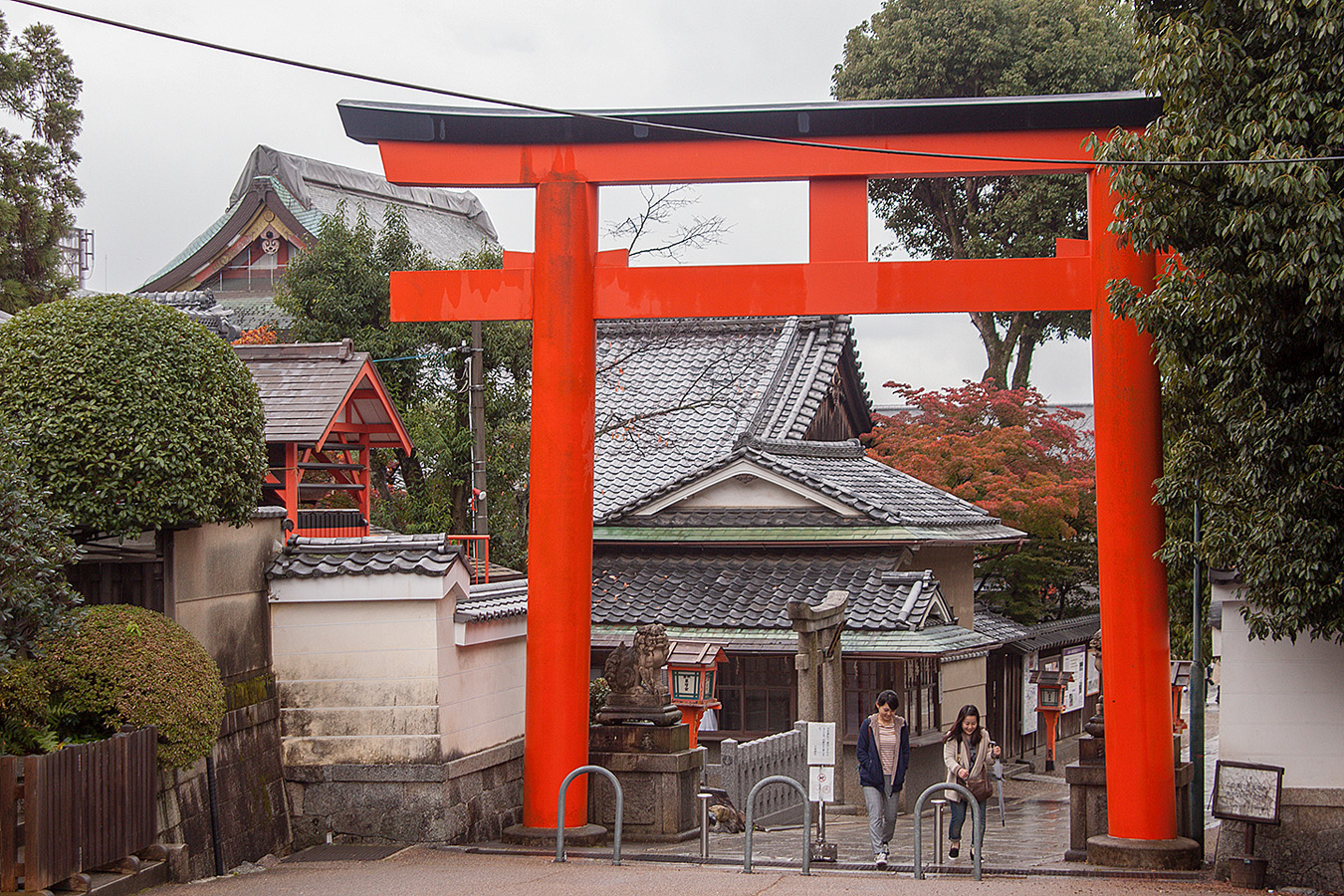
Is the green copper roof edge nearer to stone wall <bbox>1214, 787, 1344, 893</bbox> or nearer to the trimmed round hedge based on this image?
stone wall <bbox>1214, 787, 1344, 893</bbox>

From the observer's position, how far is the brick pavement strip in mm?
9344

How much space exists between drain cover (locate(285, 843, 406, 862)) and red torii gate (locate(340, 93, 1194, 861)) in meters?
1.35

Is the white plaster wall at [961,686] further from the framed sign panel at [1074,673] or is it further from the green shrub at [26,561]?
the green shrub at [26,561]

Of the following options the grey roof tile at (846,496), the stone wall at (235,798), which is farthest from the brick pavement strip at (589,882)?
the grey roof tile at (846,496)

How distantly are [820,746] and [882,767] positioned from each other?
0.61 metres

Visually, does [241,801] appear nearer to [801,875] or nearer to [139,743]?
[139,743]

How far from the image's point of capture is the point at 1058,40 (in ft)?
97.1

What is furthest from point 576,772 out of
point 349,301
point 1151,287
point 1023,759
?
point 1023,759

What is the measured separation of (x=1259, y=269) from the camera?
9156 millimetres

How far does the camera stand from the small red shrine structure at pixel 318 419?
14.8m

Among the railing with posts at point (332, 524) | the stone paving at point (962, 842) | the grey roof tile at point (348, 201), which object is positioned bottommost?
the stone paving at point (962, 842)

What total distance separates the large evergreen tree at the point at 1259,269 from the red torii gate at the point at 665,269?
4.69 feet

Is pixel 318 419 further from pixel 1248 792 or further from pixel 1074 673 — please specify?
pixel 1074 673

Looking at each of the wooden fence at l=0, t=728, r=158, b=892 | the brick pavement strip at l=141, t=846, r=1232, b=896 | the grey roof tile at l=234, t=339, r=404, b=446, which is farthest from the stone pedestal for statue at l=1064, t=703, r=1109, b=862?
the grey roof tile at l=234, t=339, r=404, b=446
